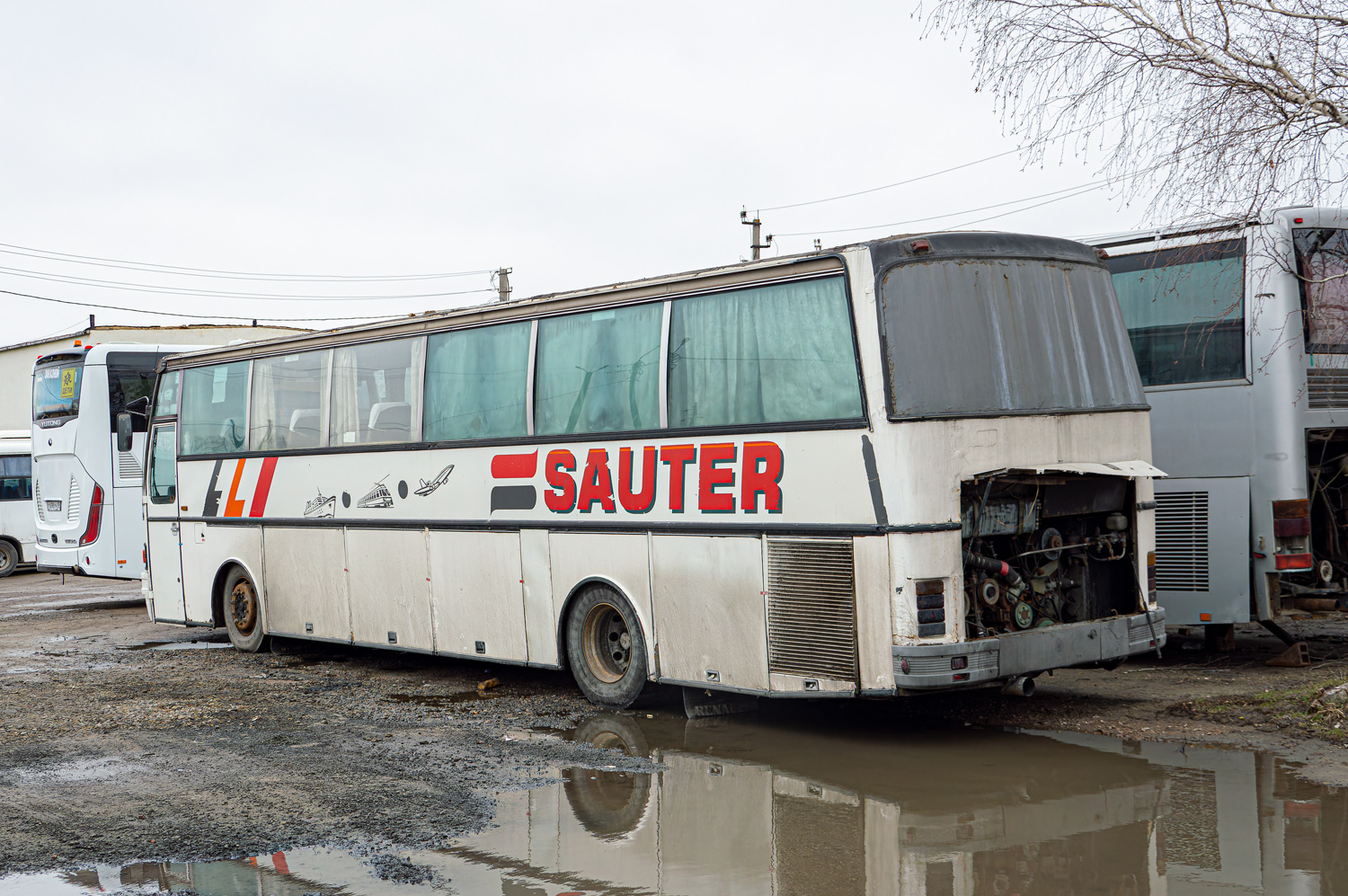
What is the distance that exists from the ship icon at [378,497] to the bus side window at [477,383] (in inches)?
33.4

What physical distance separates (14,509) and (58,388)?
742 centimetres

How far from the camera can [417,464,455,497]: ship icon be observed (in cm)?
1135

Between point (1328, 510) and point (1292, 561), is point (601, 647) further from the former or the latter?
point (1328, 510)

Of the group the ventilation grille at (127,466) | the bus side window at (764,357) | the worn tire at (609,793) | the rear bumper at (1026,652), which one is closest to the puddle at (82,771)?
the worn tire at (609,793)

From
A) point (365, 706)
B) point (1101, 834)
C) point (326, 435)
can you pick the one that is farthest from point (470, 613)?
point (1101, 834)

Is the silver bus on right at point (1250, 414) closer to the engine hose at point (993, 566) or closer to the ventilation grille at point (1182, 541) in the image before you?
the ventilation grille at point (1182, 541)

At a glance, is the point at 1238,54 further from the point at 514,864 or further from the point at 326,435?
the point at 326,435

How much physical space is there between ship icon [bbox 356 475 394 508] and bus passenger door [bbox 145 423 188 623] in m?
3.85

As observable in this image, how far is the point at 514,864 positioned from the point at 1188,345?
764cm

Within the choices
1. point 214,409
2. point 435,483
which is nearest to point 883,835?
point 435,483

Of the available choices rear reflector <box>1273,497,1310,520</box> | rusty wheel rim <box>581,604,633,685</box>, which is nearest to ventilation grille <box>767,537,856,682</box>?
rusty wheel rim <box>581,604,633,685</box>

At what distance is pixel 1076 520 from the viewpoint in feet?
30.3

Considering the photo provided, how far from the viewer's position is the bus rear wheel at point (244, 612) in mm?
13992

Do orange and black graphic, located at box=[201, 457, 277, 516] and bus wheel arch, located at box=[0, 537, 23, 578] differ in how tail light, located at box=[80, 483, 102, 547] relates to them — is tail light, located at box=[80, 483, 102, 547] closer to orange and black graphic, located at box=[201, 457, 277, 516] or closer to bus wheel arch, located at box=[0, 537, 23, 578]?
orange and black graphic, located at box=[201, 457, 277, 516]
